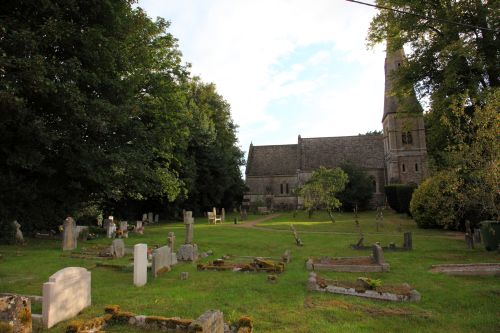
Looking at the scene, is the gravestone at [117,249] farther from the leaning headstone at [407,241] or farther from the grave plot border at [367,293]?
the leaning headstone at [407,241]

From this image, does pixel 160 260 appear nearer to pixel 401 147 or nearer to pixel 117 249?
pixel 117 249

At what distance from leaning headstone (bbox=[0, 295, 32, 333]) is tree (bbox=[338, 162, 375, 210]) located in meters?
40.8

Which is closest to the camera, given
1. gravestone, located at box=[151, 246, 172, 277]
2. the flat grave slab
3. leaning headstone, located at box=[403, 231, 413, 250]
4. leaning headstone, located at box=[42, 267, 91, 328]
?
leaning headstone, located at box=[42, 267, 91, 328]

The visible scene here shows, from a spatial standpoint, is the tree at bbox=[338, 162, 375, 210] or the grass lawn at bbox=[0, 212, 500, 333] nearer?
the grass lawn at bbox=[0, 212, 500, 333]

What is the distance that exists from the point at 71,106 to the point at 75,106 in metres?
0.20

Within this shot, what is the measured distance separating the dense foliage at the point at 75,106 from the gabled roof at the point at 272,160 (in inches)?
1377

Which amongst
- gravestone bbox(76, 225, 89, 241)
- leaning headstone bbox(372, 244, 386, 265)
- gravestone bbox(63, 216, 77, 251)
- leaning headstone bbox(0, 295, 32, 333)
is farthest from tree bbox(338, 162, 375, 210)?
leaning headstone bbox(0, 295, 32, 333)

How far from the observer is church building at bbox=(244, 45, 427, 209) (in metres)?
45.4

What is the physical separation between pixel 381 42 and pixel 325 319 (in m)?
23.5

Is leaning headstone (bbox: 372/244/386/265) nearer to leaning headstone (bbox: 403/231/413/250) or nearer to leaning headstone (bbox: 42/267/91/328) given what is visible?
leaning headstone (bbox: 403/231/413/250)

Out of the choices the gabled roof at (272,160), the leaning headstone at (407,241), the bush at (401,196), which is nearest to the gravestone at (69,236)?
the leaning headstone at (407,241)

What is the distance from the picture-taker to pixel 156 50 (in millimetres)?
23422

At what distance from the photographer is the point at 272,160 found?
193 feet

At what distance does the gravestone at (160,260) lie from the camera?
1048cm
